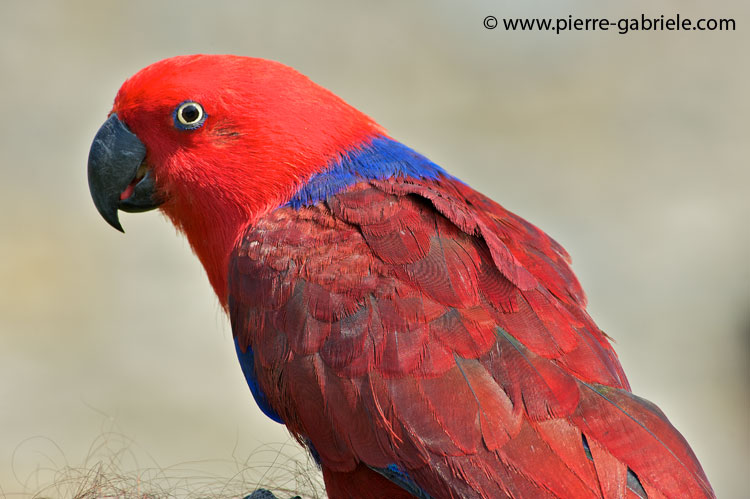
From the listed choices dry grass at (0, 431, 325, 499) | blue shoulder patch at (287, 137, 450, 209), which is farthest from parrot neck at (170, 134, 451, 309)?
dry grass at (0, 431, 325, 499)

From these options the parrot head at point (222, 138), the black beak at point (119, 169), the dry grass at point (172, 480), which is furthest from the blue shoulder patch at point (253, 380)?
the black beak at point (119, 169)

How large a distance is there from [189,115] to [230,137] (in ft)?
0.48

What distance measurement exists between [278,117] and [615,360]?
130 centimetres

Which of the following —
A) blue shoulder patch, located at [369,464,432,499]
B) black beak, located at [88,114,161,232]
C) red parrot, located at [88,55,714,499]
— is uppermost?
black beak, located at [88,114,161,232]

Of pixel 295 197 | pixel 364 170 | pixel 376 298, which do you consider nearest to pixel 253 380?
pixel 376 298

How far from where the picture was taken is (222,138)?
2529mm

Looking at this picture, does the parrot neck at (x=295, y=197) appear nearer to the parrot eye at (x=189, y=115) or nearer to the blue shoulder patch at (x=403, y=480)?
the parrot eye at (x=189, y=115)

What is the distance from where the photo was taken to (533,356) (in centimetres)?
204

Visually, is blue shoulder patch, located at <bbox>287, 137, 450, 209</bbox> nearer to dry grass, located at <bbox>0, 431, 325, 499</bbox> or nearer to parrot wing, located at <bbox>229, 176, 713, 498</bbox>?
parrot wing, located at <bbox>229, 176, 713, 498</bbox>

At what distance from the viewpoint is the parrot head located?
2.51 m

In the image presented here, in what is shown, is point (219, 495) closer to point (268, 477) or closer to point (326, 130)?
point (268, 477)

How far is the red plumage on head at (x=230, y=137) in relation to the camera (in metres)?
2.50

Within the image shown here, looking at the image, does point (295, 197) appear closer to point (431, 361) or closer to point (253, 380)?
point (253, 380)

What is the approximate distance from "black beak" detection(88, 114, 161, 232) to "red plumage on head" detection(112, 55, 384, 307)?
0.07m
